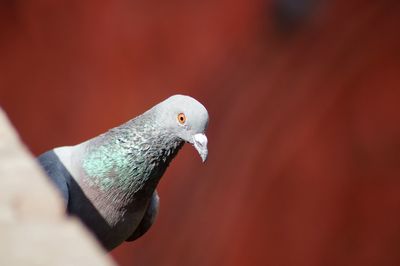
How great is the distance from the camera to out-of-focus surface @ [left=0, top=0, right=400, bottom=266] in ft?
21.4

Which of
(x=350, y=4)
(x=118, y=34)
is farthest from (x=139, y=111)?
(x=350, y=4)

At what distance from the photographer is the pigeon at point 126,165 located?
2.68 meters

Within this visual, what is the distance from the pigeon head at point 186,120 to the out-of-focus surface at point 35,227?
4.56ft

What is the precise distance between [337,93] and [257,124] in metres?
0.78

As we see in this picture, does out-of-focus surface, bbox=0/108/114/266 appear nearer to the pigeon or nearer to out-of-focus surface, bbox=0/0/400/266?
the pigeon

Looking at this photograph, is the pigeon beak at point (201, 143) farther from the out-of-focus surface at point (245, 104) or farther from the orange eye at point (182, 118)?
the out-of-focus surface at point (245, 104)

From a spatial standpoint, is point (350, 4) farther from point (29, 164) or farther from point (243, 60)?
point (29, 164)

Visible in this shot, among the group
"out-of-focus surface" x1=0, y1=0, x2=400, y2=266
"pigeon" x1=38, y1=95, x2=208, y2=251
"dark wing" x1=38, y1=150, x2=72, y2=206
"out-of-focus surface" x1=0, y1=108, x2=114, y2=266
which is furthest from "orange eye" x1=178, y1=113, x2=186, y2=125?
"out-of-focus surface" x1=0, y1=0, x2=400, y2=266

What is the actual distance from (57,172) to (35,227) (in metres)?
1.65

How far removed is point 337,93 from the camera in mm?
6699

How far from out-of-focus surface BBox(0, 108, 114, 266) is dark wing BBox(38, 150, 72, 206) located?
1.42 metres

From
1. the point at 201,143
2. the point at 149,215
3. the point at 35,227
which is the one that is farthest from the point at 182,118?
the point at 35,227

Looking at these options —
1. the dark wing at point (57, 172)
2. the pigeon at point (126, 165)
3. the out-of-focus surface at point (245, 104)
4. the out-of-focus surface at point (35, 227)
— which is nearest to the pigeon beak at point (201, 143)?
the pigeon at point (126, 165)

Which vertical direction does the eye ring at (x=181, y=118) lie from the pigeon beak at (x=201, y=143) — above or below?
above
